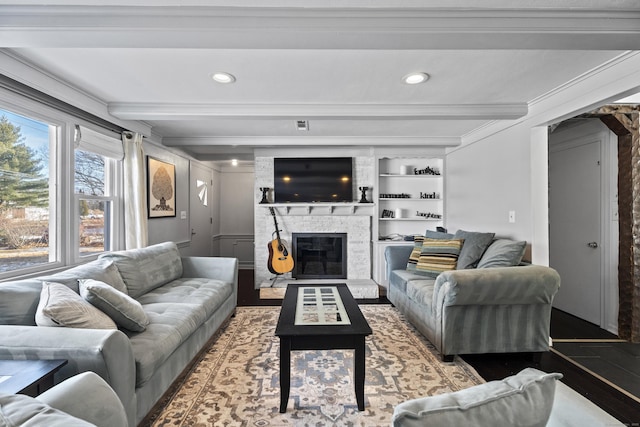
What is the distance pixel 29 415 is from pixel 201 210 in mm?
5075

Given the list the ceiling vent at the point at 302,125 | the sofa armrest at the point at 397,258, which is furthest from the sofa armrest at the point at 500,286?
the ceiling vent at the point at 302,125

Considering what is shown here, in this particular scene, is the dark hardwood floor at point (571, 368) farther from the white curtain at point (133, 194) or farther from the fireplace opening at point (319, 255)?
the white curtain at point (133, 194)

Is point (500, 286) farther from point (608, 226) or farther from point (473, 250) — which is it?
point (608, 226)

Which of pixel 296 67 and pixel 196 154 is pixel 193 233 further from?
pixel 296 67

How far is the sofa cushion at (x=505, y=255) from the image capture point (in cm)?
267

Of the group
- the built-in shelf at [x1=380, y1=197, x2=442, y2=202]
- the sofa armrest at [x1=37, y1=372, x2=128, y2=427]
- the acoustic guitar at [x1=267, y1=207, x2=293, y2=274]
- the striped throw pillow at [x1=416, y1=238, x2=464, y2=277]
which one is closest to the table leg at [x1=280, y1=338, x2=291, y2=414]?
the sofa armrest at [x1=37, y1=372, x2=128, y2=427]

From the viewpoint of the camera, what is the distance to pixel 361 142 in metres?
4.35

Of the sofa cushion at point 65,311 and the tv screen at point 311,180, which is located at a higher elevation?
the tv screen at point 311,180

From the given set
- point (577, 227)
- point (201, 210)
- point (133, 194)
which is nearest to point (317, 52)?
point (133, 194)

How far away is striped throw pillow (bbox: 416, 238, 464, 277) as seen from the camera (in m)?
3.26

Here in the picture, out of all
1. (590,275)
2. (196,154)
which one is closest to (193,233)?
(196,154)

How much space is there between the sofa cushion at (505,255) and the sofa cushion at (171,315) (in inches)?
98.6

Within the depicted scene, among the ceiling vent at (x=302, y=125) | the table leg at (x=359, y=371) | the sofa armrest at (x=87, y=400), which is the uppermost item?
the ceiling vent at (x=302, y=125)

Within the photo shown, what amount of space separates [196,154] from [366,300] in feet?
12.0
